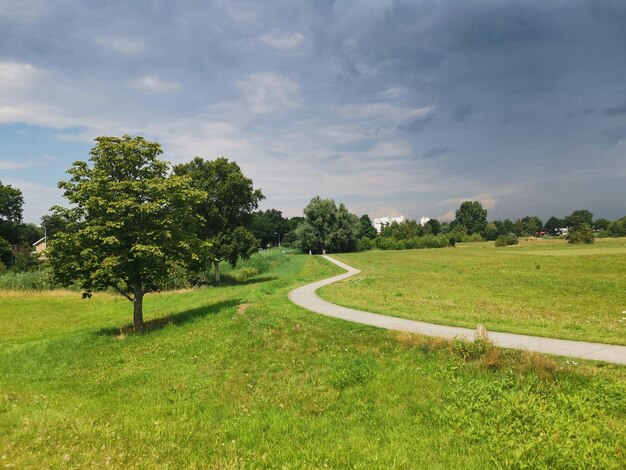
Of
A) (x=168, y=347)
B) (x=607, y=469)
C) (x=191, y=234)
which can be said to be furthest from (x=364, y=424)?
(x=191, y=234)

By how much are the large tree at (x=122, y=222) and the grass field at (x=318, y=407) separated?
4.87 metres

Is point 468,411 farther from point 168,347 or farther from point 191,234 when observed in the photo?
point 191,234

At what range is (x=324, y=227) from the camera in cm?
9250

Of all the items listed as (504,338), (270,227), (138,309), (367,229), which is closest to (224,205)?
(138,309)

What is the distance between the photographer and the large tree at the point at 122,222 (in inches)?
684

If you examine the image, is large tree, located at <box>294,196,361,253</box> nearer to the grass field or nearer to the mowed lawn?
the mowed lawn

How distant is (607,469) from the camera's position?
559cm

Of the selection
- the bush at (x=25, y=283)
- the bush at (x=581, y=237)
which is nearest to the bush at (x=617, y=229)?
the bush at (x=581, y=237)

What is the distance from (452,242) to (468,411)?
402 feet

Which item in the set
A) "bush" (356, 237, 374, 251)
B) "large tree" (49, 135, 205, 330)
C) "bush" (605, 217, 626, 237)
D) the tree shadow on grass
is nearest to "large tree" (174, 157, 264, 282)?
the tree shadow on grass

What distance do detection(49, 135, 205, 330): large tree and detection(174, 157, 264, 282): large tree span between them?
1674cm

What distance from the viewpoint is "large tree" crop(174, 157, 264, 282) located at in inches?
1423

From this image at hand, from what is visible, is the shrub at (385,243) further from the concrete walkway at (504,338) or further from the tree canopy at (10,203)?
the concrete walkway at (504,338)

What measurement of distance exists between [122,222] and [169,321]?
5277 mm
